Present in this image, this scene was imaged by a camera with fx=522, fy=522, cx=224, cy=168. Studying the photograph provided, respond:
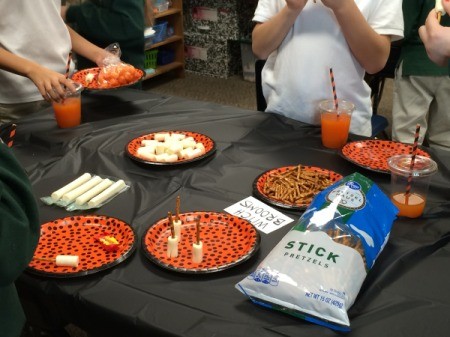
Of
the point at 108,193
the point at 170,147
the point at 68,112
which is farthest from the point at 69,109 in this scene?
the point at 108,193

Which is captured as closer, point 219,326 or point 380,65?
point 219,326

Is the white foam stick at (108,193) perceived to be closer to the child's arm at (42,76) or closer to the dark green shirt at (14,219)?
the dark green shirt at (14,219)

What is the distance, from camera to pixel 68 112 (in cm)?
181

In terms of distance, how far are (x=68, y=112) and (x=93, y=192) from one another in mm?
564

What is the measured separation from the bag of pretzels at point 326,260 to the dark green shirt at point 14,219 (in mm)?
379

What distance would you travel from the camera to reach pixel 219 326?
913 mm

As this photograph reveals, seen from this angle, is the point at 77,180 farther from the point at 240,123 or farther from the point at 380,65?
the point at 380,65

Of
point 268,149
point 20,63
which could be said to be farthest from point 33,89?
point 268,149

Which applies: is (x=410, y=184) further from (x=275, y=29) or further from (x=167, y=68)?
(x=167, y=68)

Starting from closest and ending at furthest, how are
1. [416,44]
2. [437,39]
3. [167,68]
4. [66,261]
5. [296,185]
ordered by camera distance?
[66,261] → [296,185] → [437,39] → [416,44] → [167,68]

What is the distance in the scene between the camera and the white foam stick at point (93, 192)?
4.32 ft

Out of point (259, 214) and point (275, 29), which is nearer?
point (259, 214)

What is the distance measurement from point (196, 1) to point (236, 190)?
12.6 ft

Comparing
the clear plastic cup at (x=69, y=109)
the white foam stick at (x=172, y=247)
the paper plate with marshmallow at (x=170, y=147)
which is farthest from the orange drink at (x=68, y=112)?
the white foam stick at (x=172, y=247)
